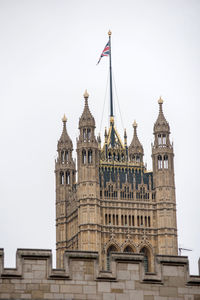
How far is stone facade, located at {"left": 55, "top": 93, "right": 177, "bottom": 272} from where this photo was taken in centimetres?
11906

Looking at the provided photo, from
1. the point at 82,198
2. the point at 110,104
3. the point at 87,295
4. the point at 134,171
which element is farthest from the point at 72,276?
the point at 110,104

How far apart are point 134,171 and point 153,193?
5589 millimetres

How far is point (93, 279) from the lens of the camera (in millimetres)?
18844

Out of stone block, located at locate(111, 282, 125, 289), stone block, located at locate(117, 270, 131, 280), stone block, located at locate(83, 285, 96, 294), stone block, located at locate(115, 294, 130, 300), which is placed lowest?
stone block, located at locate(115, 294, 130, 300)

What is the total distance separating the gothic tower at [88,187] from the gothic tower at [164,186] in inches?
272

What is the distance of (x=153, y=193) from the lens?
123625 mm

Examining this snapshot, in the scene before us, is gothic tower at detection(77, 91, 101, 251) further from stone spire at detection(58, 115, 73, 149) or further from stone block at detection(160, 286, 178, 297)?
stone block at detection(160, 286, 178, 297)

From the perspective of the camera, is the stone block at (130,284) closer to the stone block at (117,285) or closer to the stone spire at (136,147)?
the stone block at (117,285)

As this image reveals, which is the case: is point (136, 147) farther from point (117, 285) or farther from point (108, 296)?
point (108, 296)

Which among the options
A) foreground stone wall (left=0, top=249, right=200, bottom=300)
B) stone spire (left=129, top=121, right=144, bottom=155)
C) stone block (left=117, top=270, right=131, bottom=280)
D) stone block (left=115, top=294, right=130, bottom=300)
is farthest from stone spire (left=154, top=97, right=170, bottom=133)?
stone block (left=115, top=294, right=130, bottom=300)

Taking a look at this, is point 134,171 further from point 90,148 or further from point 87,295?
point 87,295

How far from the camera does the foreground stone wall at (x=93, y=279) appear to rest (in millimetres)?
18469

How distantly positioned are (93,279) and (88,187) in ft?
329

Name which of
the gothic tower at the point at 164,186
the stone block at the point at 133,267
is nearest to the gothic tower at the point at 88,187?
the gothic tower at the point at 164,186
